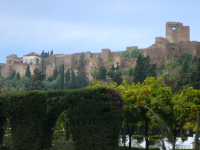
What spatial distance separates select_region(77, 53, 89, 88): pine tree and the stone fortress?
2234mm

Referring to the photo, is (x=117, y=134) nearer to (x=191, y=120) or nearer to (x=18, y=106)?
(x=191, y=120)

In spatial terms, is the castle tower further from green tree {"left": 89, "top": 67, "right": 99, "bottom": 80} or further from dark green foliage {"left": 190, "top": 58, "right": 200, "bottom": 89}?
dark green foliage {"left": 190, "top": 58, "right": 200, "bottom": 89}

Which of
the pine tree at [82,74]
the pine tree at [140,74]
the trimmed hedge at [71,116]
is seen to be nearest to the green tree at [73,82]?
the pine tree at [82,74]

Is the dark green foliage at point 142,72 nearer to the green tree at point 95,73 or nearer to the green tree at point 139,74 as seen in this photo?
the green tree at point 139,74

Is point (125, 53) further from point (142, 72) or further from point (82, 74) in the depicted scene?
point (142, 72)

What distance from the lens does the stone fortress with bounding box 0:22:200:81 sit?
7956 cm

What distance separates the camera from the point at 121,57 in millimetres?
85750

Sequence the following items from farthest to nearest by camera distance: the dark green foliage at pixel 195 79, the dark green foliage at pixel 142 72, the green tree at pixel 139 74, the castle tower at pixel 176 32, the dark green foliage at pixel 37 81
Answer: the castle tower at pixel 176 32
the dark green foliage at pixel 37 81
the dark green foliage at pixel 142 72
the green tree at pixel 139 74
the dark green foliage at pixel 195 79

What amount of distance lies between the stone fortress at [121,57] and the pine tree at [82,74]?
223cm

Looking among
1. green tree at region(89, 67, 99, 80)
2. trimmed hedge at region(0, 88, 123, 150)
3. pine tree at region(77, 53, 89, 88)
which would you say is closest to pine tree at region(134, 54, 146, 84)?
green tree at region(89, 67, 99, 80)

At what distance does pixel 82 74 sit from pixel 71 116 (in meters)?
71.2

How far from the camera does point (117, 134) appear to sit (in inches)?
655

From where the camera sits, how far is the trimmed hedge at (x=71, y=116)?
16.5 metres

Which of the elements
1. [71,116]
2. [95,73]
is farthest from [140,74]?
[71,116]
